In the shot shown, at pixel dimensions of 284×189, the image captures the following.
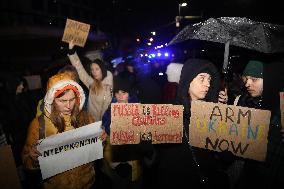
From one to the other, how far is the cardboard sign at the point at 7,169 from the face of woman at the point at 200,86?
2.06 meters

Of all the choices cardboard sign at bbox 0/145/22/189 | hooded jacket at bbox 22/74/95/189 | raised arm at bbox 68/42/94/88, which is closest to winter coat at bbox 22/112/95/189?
hooded jacket at bbox 22/74/95/189

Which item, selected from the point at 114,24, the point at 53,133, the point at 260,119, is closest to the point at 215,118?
the point at 260,119

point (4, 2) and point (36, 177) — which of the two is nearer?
point (36, 177)

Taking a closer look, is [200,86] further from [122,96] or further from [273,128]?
[122,96]

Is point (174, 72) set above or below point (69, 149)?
above

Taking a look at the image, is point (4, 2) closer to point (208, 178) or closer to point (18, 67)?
point (18, 67)

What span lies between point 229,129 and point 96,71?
144 inches

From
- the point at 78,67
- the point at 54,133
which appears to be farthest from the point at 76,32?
the point at 54,133

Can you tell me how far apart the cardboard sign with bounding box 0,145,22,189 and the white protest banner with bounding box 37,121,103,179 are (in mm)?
348

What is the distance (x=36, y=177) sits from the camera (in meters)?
3.31

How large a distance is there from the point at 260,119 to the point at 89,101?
3.86 meters

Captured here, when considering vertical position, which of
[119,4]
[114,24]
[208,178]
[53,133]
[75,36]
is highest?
[119,4]

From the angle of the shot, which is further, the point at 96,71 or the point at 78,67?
the point at 78,67

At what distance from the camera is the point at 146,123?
332 centimetres
